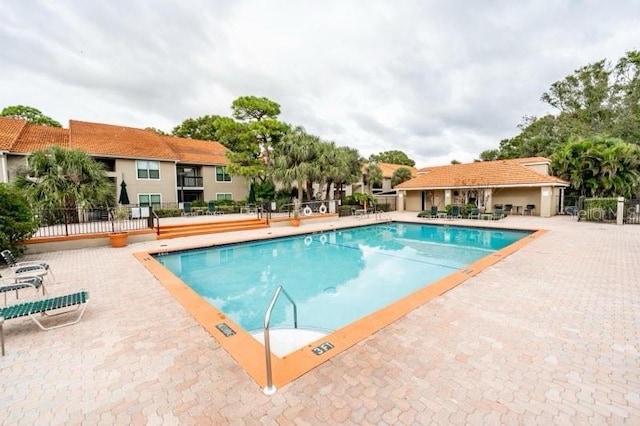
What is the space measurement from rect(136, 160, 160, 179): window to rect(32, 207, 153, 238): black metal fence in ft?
21.6

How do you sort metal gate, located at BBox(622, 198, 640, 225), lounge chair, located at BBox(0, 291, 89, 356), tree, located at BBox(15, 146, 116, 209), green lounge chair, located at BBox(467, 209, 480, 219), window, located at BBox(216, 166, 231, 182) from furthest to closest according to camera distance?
window, located at BBox(216, 166, 231, 182), green lounge chair, located at BBox(467, 209, 480, 219), metal gate, located at BBox(622, 198, 640, 225), tree, located at BBox(15, 146, 116, 209), lounge chair, located at BBox(0, 291, 89, 356)

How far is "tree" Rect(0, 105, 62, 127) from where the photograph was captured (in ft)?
99.7

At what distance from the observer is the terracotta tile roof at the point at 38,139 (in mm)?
→ 17538

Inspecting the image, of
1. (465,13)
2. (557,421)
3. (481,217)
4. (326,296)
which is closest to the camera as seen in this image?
(557,421)

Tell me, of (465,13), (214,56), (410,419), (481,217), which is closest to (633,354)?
(410,419)

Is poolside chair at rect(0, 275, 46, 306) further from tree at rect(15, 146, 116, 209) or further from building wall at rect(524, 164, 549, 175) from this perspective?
building wall at rect(524, 164, 549, 175)

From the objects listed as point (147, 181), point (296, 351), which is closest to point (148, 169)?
point (147, 181)

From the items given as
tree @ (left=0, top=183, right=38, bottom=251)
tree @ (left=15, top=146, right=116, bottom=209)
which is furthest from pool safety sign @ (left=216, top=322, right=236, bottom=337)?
tree @ (left=15, top=146, right=116, bottom=209)

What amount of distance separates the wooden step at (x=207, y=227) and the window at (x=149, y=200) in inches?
374

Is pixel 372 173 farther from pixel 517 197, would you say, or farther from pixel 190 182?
pixel 190 182

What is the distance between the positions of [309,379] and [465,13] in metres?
13.3

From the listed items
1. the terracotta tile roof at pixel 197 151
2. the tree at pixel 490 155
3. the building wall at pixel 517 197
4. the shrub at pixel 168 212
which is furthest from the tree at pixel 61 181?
the tree at pixel 490 155

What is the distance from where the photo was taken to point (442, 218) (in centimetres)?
2123

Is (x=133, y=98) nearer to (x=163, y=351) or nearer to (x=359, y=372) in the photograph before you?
(x=163, y=351)
